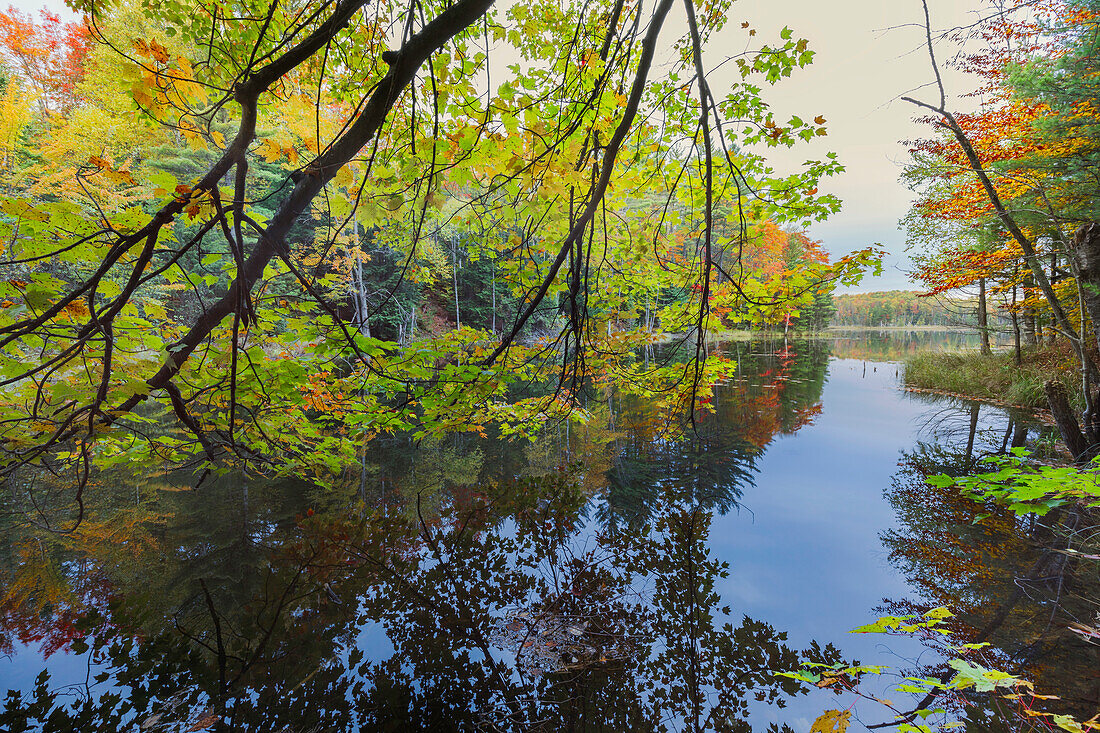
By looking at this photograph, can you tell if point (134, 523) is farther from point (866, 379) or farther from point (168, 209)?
point (866, 379)

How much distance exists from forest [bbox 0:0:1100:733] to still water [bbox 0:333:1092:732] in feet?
0.10

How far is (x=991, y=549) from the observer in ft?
13.5

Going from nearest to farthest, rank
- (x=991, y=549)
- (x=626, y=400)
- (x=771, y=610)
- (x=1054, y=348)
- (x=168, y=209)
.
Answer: (x=168, y=209)
(x=771, y=610)
(x=991, y=549)
(x=1054, y=348)
(x=626, y=400)

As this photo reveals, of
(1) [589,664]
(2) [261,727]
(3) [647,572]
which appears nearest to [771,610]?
(3) [647,572]

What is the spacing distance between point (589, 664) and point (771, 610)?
6.21 feet

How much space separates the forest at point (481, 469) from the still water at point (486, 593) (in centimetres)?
3

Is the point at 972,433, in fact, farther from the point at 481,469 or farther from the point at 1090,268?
the point at 481,469

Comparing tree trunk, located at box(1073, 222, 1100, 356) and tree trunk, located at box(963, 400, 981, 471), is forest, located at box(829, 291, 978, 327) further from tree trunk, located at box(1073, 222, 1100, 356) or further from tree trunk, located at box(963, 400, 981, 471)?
tree trunk, located at box(1073, 222, 1100, 356)

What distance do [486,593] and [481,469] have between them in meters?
3.66

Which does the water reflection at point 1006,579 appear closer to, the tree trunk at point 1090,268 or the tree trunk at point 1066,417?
the tree trunk at point 1066,417

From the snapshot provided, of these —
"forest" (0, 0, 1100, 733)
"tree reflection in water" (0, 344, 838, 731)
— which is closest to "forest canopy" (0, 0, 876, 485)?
"forest" (0, 0, 1100, 733)

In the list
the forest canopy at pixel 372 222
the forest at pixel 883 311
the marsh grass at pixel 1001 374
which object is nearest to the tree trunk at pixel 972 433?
the marsh grass at pixel 1001 374

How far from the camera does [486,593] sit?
138 inches

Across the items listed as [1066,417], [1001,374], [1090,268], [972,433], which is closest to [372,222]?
[1090,268]
